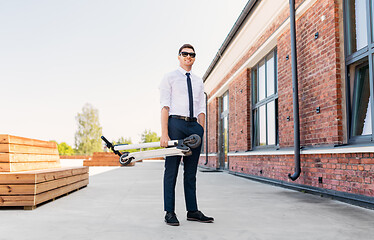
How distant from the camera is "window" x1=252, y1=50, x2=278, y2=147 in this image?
8670 millimetres

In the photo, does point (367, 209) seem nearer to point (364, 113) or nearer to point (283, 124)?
point (364, 113)

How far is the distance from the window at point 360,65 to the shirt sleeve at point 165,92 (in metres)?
2.89

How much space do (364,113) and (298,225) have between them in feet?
7.82

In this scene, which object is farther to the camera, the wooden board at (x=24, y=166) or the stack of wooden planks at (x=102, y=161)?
the stack of wooden planks at (x=102, y=161)

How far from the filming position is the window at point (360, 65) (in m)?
4.83

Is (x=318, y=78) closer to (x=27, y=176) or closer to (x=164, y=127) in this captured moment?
(x=164, y=127)

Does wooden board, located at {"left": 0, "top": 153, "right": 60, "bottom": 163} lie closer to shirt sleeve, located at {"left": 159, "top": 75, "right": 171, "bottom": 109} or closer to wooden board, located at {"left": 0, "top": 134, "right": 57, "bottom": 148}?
wooden board, located at {"left": 0, "top": 134, "right": 57, "bottom": 148}

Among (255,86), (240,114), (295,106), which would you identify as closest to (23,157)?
(295,106)

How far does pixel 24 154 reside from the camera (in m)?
5.25

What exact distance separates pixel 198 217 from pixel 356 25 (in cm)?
391

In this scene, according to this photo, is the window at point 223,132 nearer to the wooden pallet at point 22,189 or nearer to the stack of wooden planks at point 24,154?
the stack of wooden planks at point 24,154

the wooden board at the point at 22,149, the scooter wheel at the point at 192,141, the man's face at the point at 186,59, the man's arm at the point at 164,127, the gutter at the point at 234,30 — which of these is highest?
the gutter at the point at 234,30

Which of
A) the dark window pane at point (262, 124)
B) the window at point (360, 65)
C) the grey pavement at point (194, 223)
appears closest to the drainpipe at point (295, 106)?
the grey pavement at point (194, 223)

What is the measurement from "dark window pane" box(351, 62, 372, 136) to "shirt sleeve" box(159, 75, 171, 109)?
306 cm
